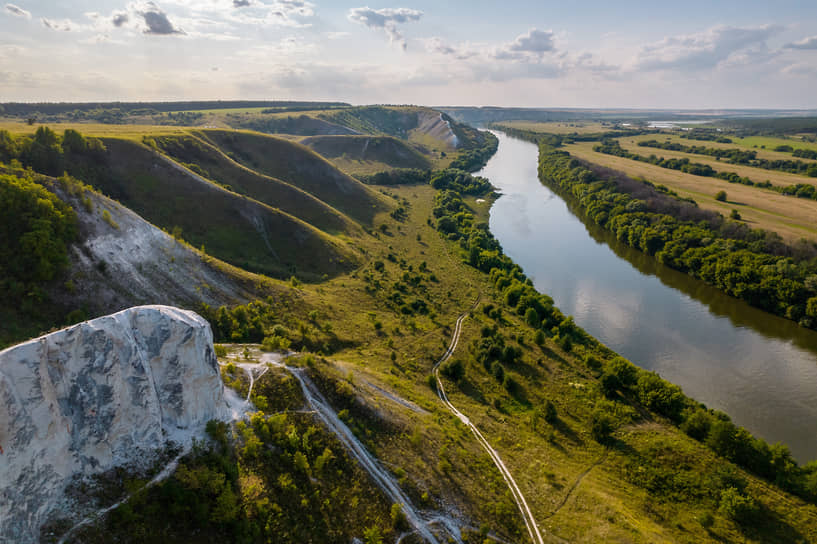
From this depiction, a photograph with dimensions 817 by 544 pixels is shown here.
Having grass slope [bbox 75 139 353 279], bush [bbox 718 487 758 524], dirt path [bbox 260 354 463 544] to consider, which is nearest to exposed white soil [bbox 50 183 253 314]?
grass slope [bbox 75 139 353 279]

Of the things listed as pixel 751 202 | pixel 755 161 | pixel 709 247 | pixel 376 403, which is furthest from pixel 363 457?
pixel 755 161

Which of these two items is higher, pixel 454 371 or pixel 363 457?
pixel 363 457

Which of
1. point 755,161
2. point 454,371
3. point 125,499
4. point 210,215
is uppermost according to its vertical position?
point 755,161

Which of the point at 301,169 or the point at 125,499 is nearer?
the point at 125,499

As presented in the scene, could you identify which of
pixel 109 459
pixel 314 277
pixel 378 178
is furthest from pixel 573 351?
pixel 378 178

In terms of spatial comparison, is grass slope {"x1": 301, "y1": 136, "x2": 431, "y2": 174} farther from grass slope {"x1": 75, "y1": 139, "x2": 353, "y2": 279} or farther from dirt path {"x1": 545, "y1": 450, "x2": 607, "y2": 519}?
dirt path {"x1": 545, "y1": 450, "x2": 607, "y2": 519}

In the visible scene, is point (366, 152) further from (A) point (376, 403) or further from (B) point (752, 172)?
(A) point (376, 403)
